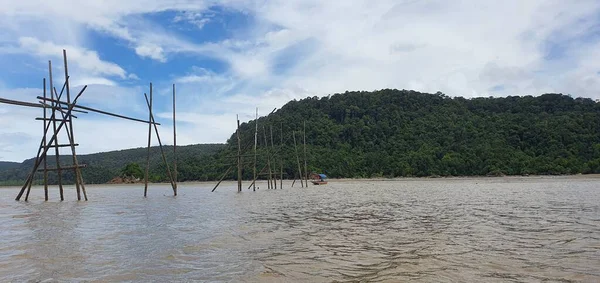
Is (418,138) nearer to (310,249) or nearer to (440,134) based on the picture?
(440,134)

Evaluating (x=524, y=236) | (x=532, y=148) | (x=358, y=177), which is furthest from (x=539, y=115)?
(x=524, y=236)

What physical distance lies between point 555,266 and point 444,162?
58074 millimetres

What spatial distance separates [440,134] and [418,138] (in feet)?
11.1

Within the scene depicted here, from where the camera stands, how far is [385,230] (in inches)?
423

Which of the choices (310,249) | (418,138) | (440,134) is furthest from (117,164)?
(310,249)

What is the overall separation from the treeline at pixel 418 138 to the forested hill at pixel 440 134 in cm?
14

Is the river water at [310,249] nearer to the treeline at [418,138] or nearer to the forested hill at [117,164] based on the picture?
the treeline at [418,138]

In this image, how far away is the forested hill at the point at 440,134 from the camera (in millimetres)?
57938

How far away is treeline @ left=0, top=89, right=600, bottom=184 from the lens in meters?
58.1

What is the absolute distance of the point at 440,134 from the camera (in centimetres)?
6800

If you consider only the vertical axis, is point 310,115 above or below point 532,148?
above

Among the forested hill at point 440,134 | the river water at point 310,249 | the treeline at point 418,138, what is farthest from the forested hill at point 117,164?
the river water at point 310,249

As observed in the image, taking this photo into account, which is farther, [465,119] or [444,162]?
[465,119]

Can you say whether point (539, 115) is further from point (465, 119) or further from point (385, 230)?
point (385, 230)
